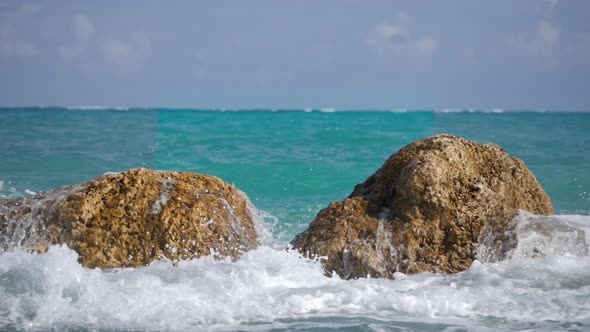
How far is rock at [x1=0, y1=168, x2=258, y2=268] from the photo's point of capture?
5.96 meters

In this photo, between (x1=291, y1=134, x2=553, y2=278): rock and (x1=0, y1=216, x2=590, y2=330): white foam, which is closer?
(x1=0, y1=216, x2=590, y2=330): white foam

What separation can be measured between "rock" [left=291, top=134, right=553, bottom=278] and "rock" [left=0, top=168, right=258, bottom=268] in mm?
849

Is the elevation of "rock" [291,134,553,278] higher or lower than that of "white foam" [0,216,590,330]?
higher

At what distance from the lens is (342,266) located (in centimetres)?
586

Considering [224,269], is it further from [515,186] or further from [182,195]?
[515,186]

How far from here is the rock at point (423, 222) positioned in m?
5.88

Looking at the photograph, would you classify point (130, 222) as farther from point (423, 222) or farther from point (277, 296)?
point (423, 222)

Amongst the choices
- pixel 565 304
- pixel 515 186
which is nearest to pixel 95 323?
pixel 565 304

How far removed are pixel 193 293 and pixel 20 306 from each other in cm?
127

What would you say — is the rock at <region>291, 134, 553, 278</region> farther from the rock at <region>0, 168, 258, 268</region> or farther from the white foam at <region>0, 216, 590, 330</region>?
the rock at <region>0, 168, 258, 268</region>

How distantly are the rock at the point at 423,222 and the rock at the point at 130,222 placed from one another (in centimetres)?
85

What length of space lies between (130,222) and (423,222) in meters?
2.70

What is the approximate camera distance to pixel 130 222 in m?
6.02

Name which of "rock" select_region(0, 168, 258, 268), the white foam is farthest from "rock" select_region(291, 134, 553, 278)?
Result: "rock" select_region(0, 168, 258, 268)
